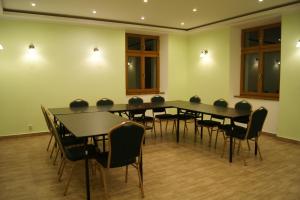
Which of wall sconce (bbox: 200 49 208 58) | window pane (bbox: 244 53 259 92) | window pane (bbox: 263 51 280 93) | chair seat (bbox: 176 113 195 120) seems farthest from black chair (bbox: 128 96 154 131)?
window pane (bbox: 263 51 280 93)

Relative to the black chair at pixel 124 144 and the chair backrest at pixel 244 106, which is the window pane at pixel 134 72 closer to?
the chair backrest at pixel 244 106

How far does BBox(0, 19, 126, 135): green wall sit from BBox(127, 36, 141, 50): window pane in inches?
27.1

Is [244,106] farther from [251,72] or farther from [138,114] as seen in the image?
[138,114]

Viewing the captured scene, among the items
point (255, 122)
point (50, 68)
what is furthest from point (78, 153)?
point (50, 68)

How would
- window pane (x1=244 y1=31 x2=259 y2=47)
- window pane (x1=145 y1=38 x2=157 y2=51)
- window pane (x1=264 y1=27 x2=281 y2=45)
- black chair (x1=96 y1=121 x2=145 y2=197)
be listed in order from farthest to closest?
window pane (x1=145 y1=38 x2=157 y2=51)
window pane (x1=244 y1=31 x2=259 y2=47)
window pane (x1=264 y1=27 x2=281 y2=45)
black chair (x1=96 y1=121 x2=145 y2=197)

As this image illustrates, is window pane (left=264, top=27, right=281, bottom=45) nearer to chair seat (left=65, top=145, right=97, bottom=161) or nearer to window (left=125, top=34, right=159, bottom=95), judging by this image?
window (left=125, top=34, right=159, bottom=95)

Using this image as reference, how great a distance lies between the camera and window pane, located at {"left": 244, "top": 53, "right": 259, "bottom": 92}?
21.1ft

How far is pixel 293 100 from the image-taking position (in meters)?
5.19

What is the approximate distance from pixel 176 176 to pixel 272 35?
4554mm

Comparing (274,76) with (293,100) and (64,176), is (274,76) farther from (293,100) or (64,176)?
(64,176)

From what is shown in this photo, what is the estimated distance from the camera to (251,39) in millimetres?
6535

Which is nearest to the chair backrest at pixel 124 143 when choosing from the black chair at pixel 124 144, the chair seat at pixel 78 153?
the black chair at pixel 124 144

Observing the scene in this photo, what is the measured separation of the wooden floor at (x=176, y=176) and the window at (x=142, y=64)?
10.0ft

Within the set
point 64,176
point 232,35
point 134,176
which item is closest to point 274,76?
point 232,35
